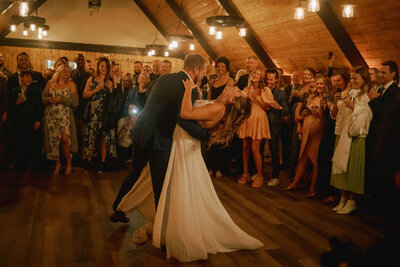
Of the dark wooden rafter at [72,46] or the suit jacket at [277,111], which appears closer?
the suit jacket at [277,111]

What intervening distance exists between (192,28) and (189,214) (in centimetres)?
981

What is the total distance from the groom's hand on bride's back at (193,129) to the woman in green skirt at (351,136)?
6.69ft

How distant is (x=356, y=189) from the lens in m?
3.97

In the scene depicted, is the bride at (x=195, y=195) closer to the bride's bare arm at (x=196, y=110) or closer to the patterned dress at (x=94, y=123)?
the bride's bare arm at (x=196, y=110)

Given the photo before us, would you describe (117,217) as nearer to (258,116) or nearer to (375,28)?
(258,116)

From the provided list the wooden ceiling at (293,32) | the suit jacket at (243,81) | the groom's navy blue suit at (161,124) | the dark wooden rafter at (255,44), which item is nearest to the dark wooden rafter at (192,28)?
the wooden ceiling at (293,32)

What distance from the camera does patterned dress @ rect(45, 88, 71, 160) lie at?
5.11 m

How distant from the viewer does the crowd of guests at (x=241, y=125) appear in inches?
161

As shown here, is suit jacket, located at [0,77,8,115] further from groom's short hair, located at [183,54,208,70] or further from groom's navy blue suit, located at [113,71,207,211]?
groom's short hair, located at [183,54,208,70]

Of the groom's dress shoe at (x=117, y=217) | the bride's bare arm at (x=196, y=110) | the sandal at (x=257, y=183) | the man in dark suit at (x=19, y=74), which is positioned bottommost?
the sandal at (x=257, y=183)

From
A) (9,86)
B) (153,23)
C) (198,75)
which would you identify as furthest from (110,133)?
(153,23)

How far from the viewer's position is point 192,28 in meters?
11.6

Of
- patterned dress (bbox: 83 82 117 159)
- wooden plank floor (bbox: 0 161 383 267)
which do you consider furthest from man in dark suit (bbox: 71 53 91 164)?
wooden plank floor (bbox: 0 161 383 267)

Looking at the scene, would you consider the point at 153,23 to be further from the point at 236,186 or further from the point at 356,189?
the point at 356,189
